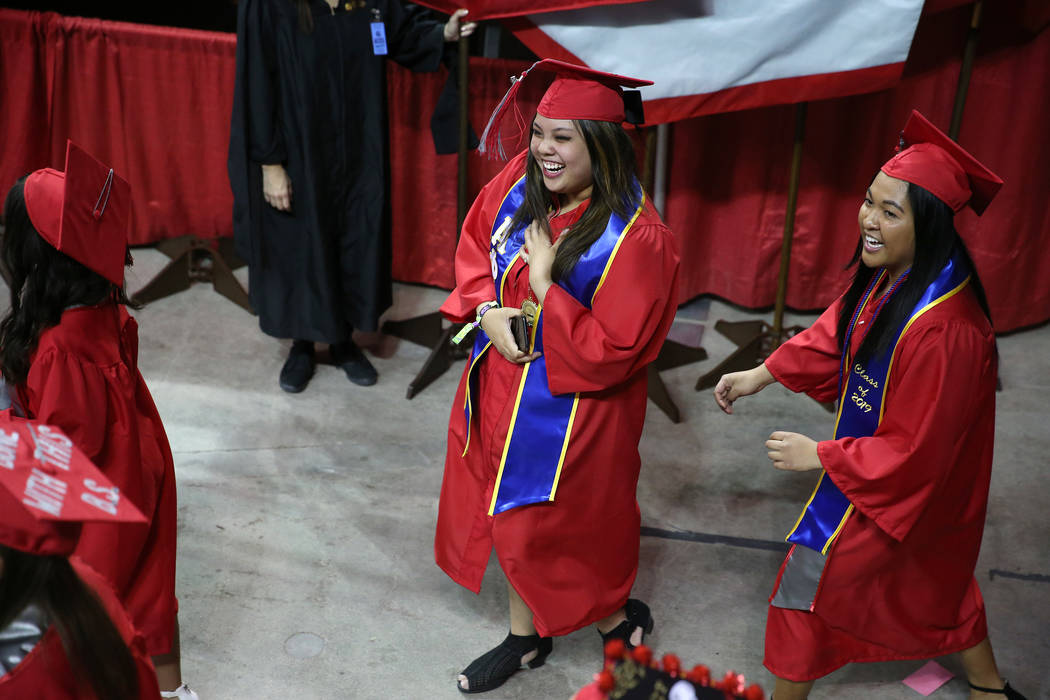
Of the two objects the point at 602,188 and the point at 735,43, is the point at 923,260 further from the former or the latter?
the point at 735,43

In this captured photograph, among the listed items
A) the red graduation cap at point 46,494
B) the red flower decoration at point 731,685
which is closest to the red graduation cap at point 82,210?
the red graduation cap at point 46,494

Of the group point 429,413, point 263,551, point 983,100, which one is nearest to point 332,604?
point 263,551

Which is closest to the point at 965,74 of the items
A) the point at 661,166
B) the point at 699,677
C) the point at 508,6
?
the point at 661,166

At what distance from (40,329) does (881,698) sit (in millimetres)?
2309

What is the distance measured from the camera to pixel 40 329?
229cm

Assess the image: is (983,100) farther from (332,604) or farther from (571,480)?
(332,604)

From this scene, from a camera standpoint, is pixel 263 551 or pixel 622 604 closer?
pixel 622 604

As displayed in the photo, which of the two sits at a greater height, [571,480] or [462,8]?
[462,8]

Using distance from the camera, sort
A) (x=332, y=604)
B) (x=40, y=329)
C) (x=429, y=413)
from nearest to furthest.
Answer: (x=40, y=329) → (x=332, y=604) → (x=429, y=413)

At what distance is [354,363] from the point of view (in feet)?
14.8

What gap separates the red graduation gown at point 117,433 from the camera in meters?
2.25

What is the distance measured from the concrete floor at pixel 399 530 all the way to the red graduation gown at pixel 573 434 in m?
0.34

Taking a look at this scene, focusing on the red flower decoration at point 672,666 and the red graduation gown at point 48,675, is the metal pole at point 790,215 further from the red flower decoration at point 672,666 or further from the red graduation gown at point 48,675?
the red graduation gown at point 48,675

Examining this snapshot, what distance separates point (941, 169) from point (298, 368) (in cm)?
280
